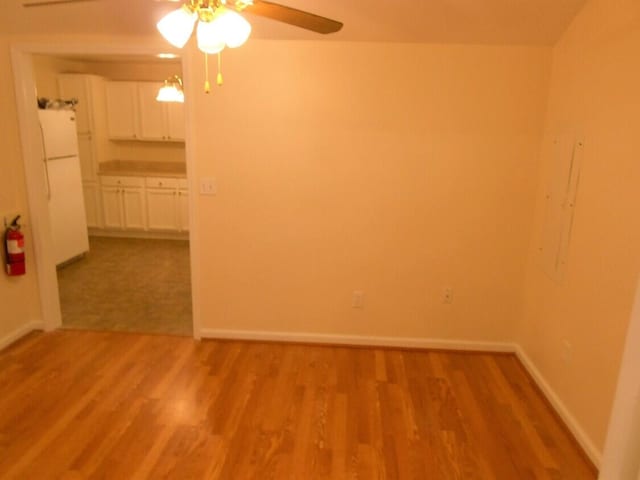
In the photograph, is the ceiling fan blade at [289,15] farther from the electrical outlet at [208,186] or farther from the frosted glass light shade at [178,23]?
the electrical outlet at [208,186]

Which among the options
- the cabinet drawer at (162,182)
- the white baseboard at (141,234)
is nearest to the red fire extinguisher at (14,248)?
the cabinet drawer at (162,182)

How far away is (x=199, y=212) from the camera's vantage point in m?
3.21

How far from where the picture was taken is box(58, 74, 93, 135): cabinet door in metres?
5.64

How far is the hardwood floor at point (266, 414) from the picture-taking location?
7.14 ft

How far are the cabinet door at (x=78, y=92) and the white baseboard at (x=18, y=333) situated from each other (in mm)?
3252

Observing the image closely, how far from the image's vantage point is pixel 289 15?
5.50 ft

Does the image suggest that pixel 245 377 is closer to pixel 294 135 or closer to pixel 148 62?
pixel 294 135

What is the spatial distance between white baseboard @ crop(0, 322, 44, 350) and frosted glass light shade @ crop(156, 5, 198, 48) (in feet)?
9.04

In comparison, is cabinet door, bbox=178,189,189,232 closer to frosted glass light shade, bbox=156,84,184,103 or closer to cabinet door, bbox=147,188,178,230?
cabinet door, bbox=147,188,178,230

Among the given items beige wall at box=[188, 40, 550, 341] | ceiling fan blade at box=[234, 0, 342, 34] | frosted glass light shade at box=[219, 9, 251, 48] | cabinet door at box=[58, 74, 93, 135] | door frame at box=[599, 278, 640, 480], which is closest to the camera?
door frame at box=[599, 278, 640, 480]

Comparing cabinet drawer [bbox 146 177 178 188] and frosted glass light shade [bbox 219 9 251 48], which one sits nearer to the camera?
frosted glass light shade [bbox 219 9 251 48]

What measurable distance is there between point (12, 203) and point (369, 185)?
2549mm

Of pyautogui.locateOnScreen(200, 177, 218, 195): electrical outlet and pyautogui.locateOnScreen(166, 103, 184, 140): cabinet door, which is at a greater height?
pyautogui.locateOnScreen(166, 103, 184, 140): cabinet door

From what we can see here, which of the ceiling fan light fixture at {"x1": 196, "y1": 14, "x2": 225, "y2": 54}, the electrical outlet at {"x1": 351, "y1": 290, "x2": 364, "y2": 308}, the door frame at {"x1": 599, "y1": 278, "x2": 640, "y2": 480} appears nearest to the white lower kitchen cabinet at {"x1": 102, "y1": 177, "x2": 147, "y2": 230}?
the electrical outlet at {"x1": 351, "y1": 290, "x2": 364, "y2": 308}
